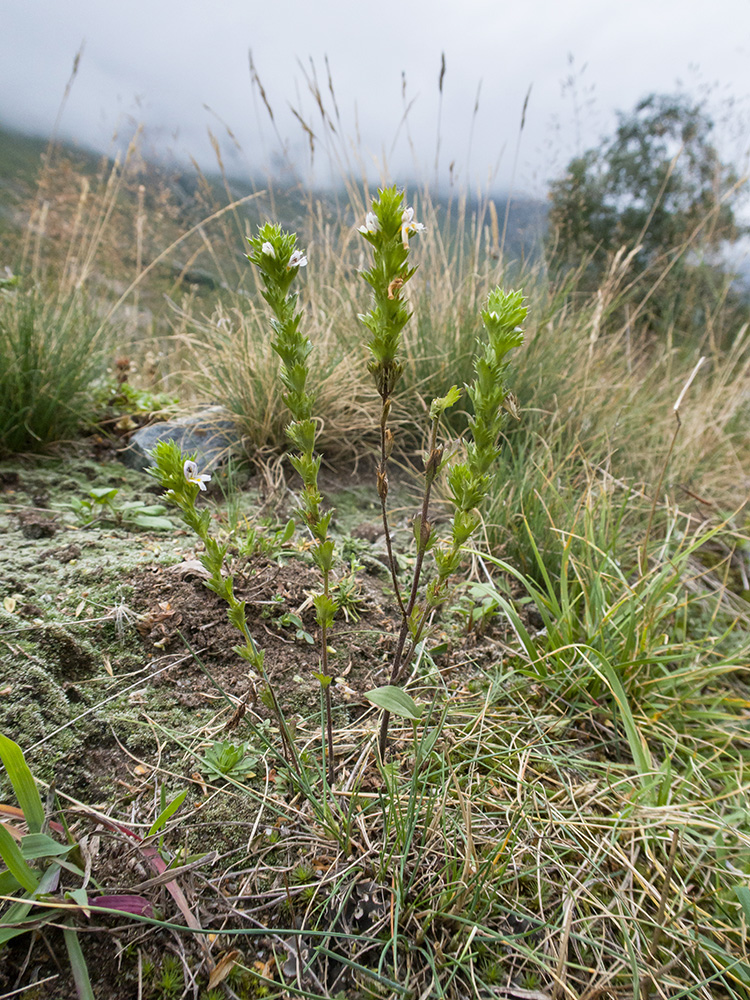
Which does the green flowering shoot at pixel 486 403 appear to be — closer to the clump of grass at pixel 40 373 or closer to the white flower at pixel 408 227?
the white flower at pixel 408 227

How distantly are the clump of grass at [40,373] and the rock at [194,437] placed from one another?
325 mm

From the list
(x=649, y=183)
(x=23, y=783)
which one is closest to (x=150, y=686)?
(x=23, y=783)

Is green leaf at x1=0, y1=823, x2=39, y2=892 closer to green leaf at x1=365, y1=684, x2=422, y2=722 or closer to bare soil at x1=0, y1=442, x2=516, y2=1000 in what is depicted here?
bare soil at x1=0, y1=442, x2=516, y2=1000

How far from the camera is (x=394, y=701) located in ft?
2.90

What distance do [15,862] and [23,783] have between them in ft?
0.40

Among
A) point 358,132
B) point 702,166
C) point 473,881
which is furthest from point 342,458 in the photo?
point 702,166

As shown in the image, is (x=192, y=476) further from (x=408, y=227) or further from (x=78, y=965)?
(x=78, y=965)

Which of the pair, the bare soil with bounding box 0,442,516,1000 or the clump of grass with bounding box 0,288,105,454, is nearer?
the bare soil with bounding box 0,442,516,1000

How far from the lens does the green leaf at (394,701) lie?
0.86 m

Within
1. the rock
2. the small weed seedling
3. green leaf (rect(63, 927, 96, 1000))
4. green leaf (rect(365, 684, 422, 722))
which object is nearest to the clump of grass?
the rock

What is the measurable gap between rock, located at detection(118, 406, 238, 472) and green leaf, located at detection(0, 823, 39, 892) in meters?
1.83

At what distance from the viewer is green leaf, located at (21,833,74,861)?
792 mm

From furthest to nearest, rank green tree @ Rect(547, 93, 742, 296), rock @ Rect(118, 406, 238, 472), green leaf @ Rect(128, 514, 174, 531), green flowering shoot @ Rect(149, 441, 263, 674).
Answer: green tree @ Rect(547, 93, 742, 296)
rock @ Rect(118, 406, 238, 472)
green leaf @ Rect(128, 514, 174, 531)
green flowering shoot @ Rect(149, 441, 263, 674)

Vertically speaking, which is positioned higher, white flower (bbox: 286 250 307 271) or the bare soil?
white flower (bbox: 286 250 307 271)
